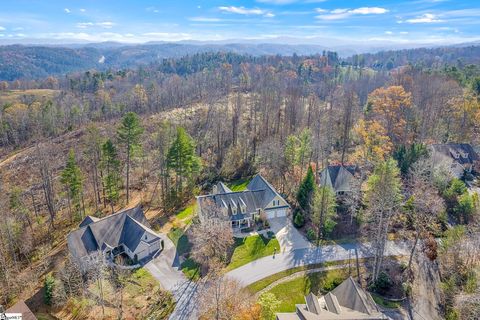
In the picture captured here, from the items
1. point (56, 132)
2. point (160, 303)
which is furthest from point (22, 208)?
point (56, 132)

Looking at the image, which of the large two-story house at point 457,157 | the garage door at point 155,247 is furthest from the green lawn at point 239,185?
the large two-story house at point 457,157

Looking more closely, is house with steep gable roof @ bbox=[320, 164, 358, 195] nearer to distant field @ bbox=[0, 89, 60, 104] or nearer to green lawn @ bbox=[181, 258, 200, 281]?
green lawn @ bbox=[181, 258, 200, 281]

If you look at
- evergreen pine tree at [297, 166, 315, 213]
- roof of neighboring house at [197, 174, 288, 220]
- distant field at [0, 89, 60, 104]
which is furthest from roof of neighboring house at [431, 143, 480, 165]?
distant field at [0, 89, 60, 104]

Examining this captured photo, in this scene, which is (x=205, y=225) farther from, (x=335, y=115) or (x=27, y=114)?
(x=27, y=114)

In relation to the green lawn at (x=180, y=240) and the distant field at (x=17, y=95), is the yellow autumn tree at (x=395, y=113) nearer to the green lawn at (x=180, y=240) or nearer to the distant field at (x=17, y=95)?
the green lawn at (x=180, y=240)

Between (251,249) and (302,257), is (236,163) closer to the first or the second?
(251,249)

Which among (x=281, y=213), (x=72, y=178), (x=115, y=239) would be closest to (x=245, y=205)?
(x=281, y=213)
